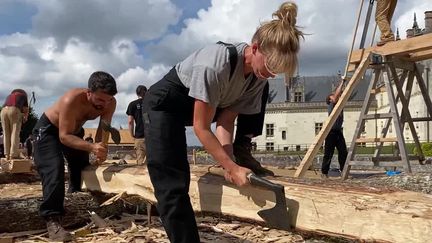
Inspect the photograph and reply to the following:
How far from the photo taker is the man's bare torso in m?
4.52

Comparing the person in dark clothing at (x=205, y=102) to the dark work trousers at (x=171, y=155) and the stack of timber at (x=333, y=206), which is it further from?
the stack of timber at (x=333, y=206)

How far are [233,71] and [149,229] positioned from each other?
6.89 feet

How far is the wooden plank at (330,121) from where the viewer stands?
683 centimetres

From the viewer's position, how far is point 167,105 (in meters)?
3.31

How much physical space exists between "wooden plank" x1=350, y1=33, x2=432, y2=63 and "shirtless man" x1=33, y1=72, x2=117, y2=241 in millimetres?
4561

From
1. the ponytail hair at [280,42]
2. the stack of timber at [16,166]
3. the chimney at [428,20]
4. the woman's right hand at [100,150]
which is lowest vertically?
the stack of timber at [16,166]

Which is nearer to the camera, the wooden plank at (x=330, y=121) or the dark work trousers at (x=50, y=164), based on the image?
the dark work trousers at (x=50, y=164)

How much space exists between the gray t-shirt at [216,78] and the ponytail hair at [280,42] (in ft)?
0.78

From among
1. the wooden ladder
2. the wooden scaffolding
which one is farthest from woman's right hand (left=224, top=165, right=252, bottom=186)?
the wooden ladder

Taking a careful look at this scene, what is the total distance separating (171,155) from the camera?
10.6 ft

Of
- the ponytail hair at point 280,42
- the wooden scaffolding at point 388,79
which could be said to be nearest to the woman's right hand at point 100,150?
the ponytail hair at point 280,42

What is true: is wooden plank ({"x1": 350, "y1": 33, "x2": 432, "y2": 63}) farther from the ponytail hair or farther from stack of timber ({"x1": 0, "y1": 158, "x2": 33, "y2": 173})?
stack of timber ({"x1": 0, "y1": 158, "x2": 33, "y2": 173})

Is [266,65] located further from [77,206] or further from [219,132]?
[77,206]

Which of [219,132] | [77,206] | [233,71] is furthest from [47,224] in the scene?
[233,71]
